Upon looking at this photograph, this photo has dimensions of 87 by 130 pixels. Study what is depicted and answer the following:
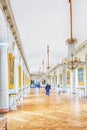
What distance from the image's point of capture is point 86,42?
1446cm

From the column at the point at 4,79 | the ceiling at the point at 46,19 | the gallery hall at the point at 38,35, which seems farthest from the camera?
the column at the point at 4,79

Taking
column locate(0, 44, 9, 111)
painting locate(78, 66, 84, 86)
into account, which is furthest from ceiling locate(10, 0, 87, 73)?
painting locate(78, 66, 84, 86)

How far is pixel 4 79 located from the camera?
28.2 feet

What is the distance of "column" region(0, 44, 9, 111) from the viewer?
8484mm

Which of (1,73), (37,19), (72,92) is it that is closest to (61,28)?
(37,19)

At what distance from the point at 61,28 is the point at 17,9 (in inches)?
131

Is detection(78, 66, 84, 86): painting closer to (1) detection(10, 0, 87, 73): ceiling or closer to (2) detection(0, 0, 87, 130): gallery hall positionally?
(1) detection(10, 0, 87, 73): ceiling

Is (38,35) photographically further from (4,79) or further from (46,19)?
(4,79)

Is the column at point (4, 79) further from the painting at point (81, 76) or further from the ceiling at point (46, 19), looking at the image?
the painting at point (81, 76)

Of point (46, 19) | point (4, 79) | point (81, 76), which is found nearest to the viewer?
point (4, 79)

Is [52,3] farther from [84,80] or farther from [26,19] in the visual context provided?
[84,80]

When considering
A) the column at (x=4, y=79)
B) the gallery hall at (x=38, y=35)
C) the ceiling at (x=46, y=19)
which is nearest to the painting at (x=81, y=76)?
the ceiling at (x=46, y=19)

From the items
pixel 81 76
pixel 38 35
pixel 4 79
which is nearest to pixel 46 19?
pixel 38 35

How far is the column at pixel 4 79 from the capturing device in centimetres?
848
